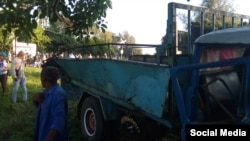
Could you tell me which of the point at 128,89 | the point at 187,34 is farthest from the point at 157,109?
the point at 187,34

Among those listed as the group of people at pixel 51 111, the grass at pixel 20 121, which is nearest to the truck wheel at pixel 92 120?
the grass at pixel 20 121

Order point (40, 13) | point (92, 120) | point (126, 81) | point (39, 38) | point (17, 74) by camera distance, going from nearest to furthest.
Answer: point (40, 13) < point (126, 81) < point (92, 120) < point (39, 38) < point (17, 74)

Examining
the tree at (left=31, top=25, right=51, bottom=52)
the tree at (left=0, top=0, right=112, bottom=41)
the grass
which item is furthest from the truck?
the tree at (left=31, top=25, right=51, bottom=52)

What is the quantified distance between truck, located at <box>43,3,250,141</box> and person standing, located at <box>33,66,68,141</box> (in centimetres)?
114

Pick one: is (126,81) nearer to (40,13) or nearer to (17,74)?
(40,13)

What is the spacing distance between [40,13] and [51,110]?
112cm

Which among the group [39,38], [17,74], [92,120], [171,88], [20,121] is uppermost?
[39,38]

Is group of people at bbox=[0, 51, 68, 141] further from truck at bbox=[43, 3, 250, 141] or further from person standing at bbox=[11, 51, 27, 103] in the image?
person standing at bbox=[11, 51, 27, 103]

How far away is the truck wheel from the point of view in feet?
22.2

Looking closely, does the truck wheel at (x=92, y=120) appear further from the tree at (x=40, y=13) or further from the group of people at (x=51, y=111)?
the group of people at (x=51, y=111)

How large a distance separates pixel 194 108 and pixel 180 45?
156 centimetres

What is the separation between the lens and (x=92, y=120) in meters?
7.15

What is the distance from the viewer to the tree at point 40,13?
4344 mm

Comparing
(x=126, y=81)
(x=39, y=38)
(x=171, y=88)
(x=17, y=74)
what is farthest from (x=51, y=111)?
(x=17, y=74)
